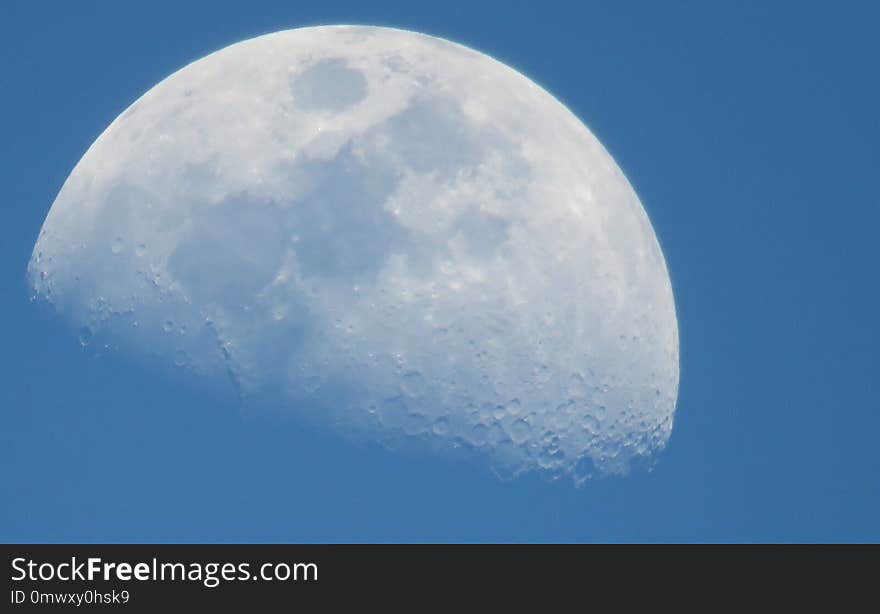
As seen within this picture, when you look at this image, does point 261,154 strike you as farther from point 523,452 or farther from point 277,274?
point 523,452

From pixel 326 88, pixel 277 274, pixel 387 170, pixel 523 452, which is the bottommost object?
pixel 523 452

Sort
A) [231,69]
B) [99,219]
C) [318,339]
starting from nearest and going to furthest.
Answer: [318,339] < [99,219] < [231,69]

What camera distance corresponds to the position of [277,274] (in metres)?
13.8

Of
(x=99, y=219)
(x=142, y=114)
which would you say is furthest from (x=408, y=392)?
(x=142, y=114)

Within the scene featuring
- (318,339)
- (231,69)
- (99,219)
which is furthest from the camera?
(231,69)

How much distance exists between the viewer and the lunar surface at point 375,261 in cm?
1380

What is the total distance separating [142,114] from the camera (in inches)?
637

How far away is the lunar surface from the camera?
1380cm

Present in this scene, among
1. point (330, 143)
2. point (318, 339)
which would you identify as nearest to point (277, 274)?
point (318, 339)

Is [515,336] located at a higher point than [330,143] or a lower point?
lower

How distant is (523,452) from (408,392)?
1457mm

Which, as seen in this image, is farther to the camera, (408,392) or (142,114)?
(142,114)

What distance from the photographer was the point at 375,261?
45.6ft

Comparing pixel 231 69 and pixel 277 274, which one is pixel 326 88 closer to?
pixel 231 69
